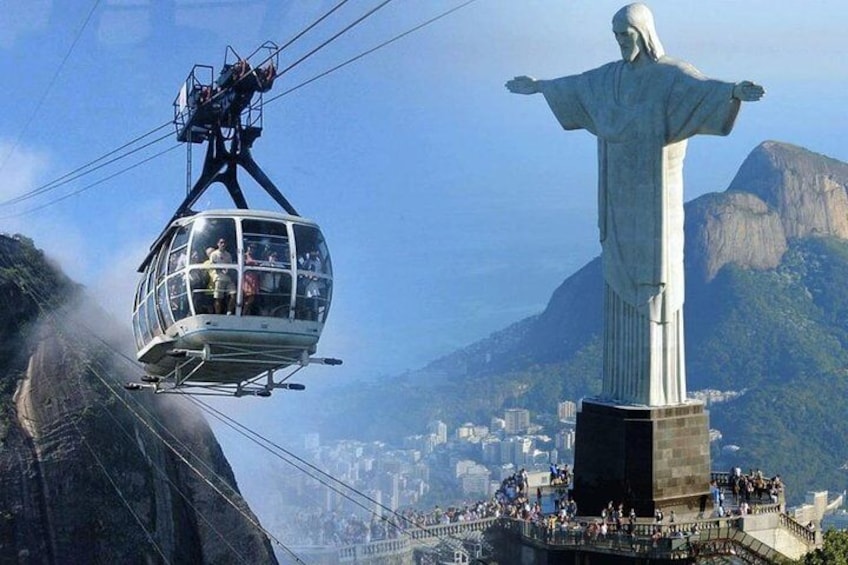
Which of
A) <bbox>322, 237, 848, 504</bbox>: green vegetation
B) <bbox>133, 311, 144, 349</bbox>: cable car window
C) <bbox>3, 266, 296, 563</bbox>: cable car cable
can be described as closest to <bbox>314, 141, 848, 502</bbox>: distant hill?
<bbox>322, 237, 848, 504</bbox>: green vegetation

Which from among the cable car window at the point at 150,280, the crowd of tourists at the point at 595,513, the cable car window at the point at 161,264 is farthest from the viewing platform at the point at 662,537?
the cable car window at the point at 161,264

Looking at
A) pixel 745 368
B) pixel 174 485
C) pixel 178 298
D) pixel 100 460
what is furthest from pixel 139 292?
pixel 745 368

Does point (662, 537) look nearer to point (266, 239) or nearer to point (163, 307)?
point (266, 239)

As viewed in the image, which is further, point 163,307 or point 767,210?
point 767,210

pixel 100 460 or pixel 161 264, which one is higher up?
pixel 161 264

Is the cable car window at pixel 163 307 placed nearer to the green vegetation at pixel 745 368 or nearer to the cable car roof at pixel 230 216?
the cable car roof at pixel 230 216
